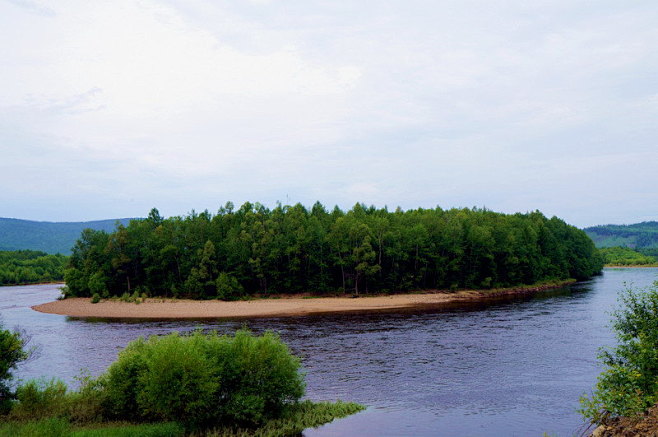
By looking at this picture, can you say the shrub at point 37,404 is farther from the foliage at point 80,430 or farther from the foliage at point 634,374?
the foliage at point 634,374

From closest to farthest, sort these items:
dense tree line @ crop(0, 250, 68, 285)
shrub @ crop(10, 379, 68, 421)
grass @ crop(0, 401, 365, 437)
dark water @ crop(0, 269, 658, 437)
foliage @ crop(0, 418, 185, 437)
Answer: foliage @ crop(0, 418, 185, 437) → grass @ crop(0, 401, 365, 437) → shrub @ crop(10, 379, 68, 421) → dark water @ crop(0, 269, 658, 437) → dense tree line @ crop(0, 250, 68, 285)

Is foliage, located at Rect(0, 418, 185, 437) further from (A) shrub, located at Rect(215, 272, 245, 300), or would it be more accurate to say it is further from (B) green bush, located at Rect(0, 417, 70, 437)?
(A) shrub, located at Rect(215, 272, 245, 300)

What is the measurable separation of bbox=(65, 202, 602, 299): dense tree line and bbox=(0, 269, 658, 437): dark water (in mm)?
24313

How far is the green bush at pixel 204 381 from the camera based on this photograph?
22578 mm

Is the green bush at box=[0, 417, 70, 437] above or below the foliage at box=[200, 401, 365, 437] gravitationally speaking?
above

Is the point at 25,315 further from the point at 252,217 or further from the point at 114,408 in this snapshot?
the point at 114,408

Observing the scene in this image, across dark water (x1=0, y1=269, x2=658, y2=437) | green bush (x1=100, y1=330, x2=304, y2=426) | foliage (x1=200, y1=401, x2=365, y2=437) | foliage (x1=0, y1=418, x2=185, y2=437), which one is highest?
green bush (x1=100, y1=330, x2=304, y2=426)

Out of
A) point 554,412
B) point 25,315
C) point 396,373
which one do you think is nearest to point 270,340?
point 396,373

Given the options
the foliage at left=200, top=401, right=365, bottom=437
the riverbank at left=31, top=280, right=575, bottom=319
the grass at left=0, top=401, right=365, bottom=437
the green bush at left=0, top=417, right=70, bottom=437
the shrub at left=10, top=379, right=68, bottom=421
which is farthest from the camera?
the riverbank at left=31, top=280, right=575, bottom=319

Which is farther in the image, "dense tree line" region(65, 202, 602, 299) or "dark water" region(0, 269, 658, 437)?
"dense tree line" region(65, 202, 602, 299)

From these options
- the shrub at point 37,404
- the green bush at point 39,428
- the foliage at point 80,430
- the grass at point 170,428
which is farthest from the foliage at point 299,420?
the shrub at point 37,404

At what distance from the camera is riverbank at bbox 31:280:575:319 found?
71688 mm

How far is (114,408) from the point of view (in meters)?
24.9

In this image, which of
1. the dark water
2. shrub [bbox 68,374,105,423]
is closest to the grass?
shrub [bbox 68,374,105,423]
